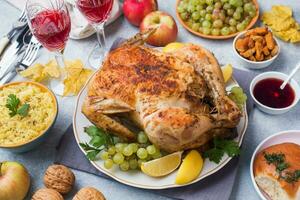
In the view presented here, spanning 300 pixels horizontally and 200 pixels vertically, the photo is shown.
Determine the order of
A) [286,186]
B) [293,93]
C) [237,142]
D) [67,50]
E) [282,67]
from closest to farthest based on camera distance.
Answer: [286,186], [237,142], [293,93], [282,67], [67,50]

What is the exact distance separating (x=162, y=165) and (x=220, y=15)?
23.8 inches

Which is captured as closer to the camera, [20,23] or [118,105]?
[118,105]

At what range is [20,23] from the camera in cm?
150

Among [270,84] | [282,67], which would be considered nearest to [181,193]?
[270,84]

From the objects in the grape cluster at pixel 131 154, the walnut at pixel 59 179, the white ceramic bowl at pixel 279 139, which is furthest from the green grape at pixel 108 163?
the white ceramic bowl at pixel 279 139

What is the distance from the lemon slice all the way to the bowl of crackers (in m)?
0.45

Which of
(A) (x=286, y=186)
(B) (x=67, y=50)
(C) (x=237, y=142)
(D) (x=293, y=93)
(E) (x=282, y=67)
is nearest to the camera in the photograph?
(A) (x=286, y=186)

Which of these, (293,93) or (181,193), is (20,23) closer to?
(181,193)

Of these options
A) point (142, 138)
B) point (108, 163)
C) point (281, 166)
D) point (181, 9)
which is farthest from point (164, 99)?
point (181, 9)

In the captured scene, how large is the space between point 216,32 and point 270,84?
27 cm

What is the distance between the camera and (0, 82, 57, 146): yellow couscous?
1.16 m

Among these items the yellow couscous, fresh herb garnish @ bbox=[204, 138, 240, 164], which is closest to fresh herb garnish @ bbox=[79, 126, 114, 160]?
the yellow couscous

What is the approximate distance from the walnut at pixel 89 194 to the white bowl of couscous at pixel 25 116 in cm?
20

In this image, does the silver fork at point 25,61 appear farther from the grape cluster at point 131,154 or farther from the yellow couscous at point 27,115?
the grape cluster at point 131,154
